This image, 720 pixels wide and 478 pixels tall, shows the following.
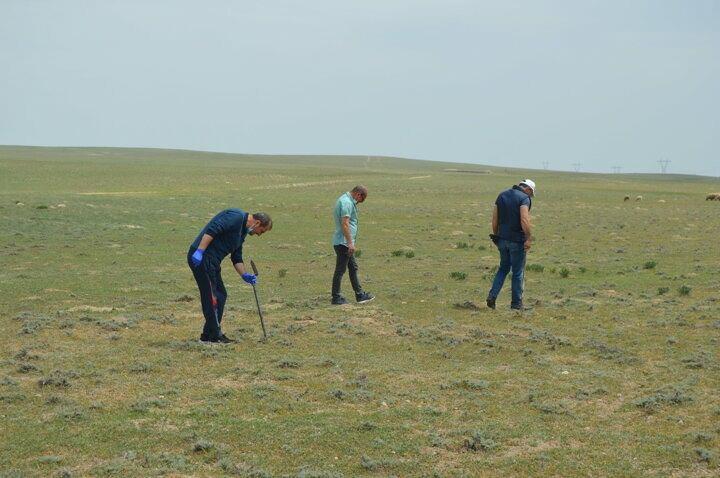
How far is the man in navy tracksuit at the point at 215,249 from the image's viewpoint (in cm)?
1129

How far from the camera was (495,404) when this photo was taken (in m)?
9.02

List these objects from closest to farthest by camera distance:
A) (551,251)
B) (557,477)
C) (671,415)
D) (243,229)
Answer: (557,477)
(671,415)
(243,229)
(551,251)

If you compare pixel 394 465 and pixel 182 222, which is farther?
pixel 182 222

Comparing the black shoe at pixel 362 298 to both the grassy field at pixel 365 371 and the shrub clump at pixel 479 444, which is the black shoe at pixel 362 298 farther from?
the shrub clump at pixel 479 444

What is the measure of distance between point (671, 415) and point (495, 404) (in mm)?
1820

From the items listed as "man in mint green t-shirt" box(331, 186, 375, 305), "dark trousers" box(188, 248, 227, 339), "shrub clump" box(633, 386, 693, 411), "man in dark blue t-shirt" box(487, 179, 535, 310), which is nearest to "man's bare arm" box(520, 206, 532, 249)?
"man in dark blue t-shirt" box(487, 179, 535, 310)

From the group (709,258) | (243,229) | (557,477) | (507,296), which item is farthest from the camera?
(709,258)

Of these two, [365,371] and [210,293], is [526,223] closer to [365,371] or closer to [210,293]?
[365,371]

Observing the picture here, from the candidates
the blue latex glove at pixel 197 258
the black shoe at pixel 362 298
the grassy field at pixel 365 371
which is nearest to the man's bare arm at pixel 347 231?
the black shoe at pixel 362 298

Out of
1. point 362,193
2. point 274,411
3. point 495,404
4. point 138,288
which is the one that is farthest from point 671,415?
point 138,288

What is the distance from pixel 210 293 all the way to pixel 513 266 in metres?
5.78

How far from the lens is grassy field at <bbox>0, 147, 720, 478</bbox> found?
7492 millimetres

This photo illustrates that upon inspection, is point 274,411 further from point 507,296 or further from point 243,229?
point 507,296

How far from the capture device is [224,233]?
11422 millimetres
